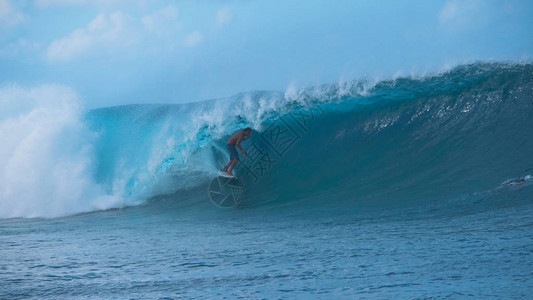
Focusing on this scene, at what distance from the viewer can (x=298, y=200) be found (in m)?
8.34

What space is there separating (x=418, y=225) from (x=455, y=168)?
3.47m

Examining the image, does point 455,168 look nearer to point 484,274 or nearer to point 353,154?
point 353,154

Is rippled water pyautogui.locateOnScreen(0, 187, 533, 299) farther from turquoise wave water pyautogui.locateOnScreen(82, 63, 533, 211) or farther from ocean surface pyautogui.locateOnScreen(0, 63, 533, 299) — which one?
turquoise wave water pyautogui.locateOnScreen(82, 63, 533, 211)

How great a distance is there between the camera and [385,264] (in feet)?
12.6

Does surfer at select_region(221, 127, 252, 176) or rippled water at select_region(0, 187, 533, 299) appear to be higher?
surfer at select_region(221, 127, 252, 176)

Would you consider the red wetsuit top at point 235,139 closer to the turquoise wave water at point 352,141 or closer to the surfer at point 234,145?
the surfer at point 234,145

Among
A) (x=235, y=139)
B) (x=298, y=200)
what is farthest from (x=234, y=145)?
(x=298, y=200)

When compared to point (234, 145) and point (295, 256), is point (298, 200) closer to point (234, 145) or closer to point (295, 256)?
point (234, 145)

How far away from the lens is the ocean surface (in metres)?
3.68

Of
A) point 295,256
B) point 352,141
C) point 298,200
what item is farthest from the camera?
point 352,141

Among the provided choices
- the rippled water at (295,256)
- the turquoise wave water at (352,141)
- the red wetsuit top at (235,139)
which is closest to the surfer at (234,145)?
the red wetsuit top at (235,139)

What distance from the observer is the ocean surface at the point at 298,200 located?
3.68 metres

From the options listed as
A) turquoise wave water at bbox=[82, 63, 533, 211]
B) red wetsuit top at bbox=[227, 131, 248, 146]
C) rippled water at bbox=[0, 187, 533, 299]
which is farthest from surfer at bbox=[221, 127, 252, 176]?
rippled water at bbox=[0, 187, 533, 299]

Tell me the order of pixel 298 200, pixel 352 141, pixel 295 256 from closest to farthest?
1. pixel 295 256
2. pixel 298 200
3. pixel 352 141
